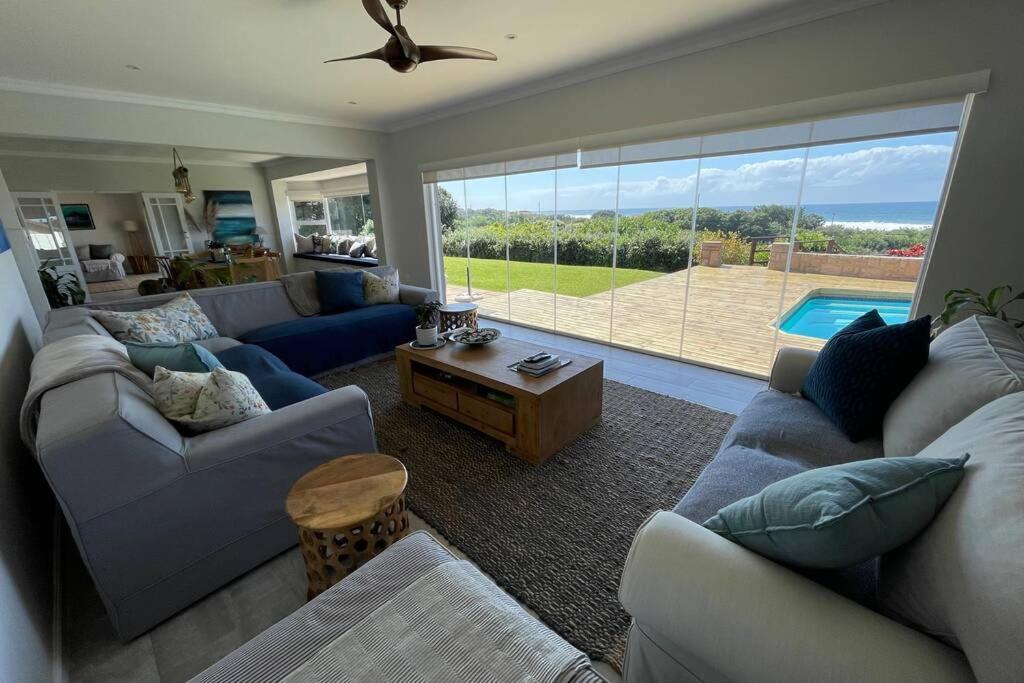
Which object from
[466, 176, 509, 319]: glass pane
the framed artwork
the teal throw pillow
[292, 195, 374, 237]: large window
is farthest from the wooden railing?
the framed artwork

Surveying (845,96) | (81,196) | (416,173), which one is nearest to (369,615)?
(845,96)

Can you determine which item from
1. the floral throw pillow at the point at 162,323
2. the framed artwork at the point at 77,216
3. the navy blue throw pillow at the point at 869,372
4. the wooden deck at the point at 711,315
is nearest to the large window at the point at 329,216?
the framed artwork at the point at 77,216

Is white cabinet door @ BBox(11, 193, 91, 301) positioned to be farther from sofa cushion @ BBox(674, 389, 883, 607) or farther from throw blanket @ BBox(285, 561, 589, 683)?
sofa cushion @ BBox(674, 389, 883, 607)

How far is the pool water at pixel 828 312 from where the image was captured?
4.50 metres

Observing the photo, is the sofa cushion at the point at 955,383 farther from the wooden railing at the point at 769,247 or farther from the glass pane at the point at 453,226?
the glass pane at the point at 453,226

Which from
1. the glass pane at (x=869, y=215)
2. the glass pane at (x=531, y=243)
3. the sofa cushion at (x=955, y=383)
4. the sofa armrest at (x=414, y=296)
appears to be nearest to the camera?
the sofa cushion at (x=955, y=383)

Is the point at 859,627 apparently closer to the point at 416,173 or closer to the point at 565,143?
the point at 565,143

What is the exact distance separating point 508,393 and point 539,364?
267 millimetres

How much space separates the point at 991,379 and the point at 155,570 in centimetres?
271

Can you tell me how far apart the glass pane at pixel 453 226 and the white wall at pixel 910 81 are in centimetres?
236

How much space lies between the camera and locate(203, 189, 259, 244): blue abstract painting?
7.99 metres

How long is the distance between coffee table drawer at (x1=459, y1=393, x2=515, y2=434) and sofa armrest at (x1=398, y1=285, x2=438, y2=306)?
6.62 feet

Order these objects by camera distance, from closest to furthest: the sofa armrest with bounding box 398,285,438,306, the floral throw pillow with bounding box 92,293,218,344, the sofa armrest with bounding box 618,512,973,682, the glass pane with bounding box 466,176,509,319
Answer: the sofa armrest with bounding box 618,512,973,682 → the floral throw pillow with bounding box 92,293,218,344 → the sofa armrest with bounding box 398,285,438,306 → the glass pane with bounding box 466,176,509,319

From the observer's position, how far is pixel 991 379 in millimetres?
1168
